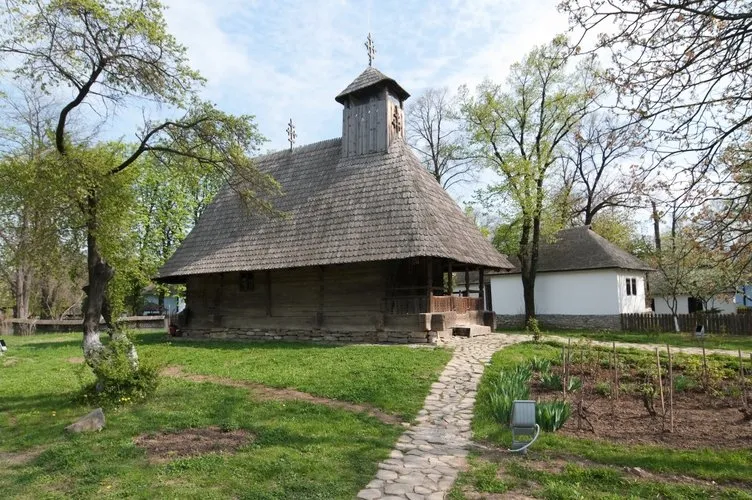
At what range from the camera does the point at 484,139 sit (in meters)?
24.8

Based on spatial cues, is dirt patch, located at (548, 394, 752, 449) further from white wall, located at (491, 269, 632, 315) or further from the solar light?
white wall, located at (491, 269, 632, 315)

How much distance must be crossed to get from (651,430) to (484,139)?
20242mm

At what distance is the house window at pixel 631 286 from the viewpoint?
23.9 m

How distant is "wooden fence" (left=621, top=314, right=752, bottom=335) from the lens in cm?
1900

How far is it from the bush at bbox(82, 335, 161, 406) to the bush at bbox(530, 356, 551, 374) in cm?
664

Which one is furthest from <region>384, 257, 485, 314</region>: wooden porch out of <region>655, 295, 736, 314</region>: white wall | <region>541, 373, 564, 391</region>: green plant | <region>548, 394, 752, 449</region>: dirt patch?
<region>655, 295, 736, 314</region>: white wall

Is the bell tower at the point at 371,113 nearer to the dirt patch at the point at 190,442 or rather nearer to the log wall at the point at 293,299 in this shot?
the log wall at the point at 293,299

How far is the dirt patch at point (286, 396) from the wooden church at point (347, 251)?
5501 millimetres

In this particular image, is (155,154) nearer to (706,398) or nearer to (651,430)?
(651,430)

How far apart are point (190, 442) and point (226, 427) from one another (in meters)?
0.65

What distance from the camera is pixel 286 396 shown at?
8.26 meters

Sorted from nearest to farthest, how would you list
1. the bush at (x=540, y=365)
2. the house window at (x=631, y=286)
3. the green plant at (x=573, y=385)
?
1. the green plant at (x=573, y=385)
2. the bush at (x=540, y=365)
3. the house window at (x=631, y=286)

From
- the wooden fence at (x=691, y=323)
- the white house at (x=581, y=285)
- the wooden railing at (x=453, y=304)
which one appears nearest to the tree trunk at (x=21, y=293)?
the wooden railing at (x=453, y=304)

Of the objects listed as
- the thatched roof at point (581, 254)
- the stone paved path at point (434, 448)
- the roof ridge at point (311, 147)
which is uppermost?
the roof ridge at point (311, 147)
